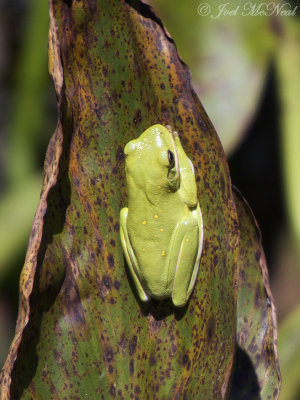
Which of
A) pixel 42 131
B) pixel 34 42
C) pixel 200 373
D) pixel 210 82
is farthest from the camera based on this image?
pixel 42 131

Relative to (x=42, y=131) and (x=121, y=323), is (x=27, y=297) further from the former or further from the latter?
(x=42, y=131)

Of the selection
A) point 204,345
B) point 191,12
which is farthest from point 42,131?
point 204,345

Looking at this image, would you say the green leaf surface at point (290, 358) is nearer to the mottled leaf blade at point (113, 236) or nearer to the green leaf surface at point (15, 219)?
the mottled leaf blade at point (113, 236)

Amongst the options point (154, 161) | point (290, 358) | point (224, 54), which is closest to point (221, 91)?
point (224, 54)

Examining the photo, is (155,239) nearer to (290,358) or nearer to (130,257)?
(130,257)

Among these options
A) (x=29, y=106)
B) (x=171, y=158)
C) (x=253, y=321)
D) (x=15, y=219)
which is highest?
(x=171, y=158)

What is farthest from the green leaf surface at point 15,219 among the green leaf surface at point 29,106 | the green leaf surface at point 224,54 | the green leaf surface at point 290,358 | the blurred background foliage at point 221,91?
the green leaf surface at point 290,358
